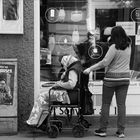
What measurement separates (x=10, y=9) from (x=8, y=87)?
138 cm

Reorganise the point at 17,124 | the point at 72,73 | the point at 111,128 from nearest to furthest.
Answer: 1. the point at 72,73
2. the point at 17,124
3. the point at 111,128

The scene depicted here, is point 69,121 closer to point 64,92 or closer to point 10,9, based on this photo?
point 64,92

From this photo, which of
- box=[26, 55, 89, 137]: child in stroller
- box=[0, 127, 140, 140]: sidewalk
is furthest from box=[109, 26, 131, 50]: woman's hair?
box=[0, 127, 140, 140]: sidewalk

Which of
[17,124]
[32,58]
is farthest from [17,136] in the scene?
[32,58]

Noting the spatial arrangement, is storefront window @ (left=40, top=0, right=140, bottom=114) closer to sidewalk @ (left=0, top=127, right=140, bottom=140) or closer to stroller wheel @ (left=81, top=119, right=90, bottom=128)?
sidewalk @ (left=0, top=127, right=140, bottom=140)

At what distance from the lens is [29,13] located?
336 inches

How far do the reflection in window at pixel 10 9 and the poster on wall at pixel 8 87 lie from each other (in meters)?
0.84

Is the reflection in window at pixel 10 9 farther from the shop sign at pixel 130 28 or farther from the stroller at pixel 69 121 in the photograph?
the shop sign at pixel 130 28

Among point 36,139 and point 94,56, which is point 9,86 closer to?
point 36,139

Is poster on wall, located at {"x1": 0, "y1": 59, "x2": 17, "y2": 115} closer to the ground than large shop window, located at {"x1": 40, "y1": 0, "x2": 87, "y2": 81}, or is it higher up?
closer to the ground

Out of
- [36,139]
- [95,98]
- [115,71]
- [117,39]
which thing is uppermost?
[117,39]

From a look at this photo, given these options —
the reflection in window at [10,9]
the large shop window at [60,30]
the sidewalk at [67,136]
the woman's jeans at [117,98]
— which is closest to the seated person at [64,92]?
the sidewalk at [67,136]

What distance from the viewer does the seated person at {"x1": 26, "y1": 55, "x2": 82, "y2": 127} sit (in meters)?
7.76

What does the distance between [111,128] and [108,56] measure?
1623 millimetres
